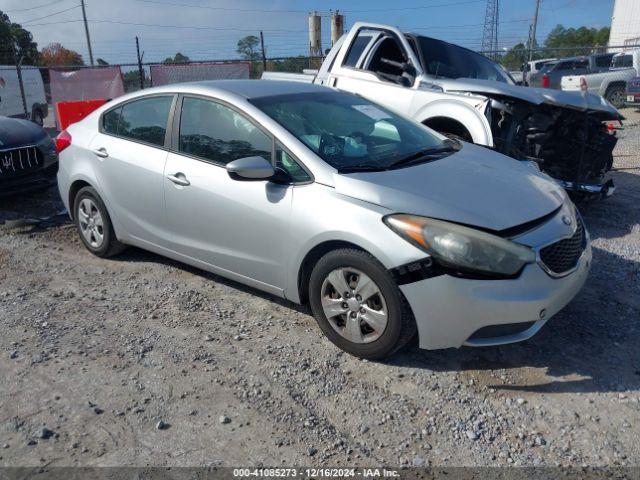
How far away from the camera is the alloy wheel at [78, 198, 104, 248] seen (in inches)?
201

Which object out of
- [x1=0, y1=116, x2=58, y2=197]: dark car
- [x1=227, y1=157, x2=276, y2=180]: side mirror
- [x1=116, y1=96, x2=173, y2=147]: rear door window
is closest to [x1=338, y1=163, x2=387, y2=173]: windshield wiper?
[x1=227, y1=157, x2=276, y2=180]: side mirror

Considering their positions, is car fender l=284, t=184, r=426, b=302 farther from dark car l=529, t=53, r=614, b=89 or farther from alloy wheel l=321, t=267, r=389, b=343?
dark car l=529, t=53, r=614, b=89

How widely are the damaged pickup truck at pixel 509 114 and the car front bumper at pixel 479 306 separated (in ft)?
9.11

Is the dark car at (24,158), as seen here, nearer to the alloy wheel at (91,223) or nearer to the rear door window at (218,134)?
the alloy wheel at (91,223)

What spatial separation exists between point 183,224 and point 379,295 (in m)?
1.76

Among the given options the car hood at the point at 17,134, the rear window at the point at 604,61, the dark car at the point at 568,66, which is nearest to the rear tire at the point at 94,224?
the car hood at the point at 17,134

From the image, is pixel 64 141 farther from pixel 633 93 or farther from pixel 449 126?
pixel 633 93

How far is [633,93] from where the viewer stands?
15.7 metres

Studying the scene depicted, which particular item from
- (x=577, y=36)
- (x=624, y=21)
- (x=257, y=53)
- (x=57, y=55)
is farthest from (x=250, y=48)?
(x=577, y=36)

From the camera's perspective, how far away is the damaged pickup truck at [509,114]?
5934mm

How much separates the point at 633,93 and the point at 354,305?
15619mm

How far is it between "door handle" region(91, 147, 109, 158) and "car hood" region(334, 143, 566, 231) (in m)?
2.36

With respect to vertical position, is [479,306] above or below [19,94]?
above

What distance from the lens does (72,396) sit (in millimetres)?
3168
